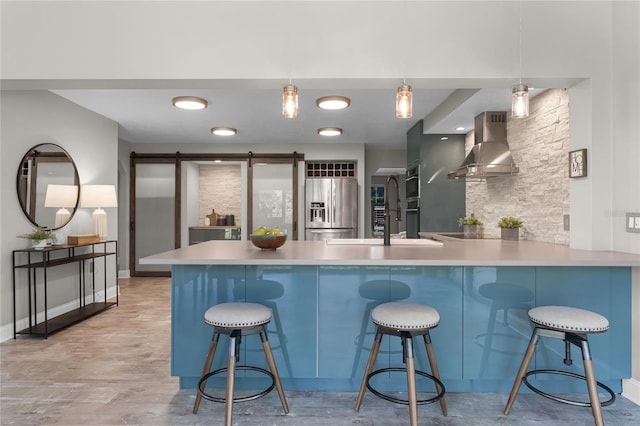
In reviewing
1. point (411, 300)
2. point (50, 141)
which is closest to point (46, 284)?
point (50, 141)

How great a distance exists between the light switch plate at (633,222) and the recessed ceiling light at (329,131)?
13.5ft

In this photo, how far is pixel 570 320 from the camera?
76.1 inches

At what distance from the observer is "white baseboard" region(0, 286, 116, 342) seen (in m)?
3.48

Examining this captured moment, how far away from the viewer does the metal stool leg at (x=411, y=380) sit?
1.83 meters

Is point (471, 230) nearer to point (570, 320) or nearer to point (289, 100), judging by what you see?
point (570, 320)

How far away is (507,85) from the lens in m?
2.63

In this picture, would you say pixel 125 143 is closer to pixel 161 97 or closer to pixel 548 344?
pixel 161 97

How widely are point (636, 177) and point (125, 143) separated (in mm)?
7431

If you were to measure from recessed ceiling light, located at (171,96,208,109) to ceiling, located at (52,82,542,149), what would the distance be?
71mm

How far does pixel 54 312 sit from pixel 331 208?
437 cm

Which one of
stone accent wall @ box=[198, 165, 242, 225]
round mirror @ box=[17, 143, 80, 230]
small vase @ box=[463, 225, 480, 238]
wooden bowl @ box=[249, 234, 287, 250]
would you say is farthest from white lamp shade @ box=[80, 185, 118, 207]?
small vase @ box=[463, 225, 480, 238]

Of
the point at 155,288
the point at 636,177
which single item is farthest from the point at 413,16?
the point at 155,288

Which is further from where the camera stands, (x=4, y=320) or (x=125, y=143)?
(x=125, y=143)

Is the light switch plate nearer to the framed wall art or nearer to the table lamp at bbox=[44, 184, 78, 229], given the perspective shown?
the framed wall art
